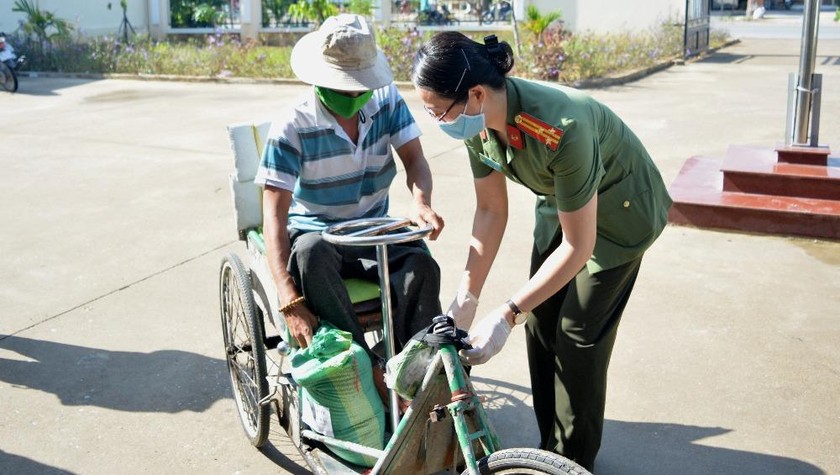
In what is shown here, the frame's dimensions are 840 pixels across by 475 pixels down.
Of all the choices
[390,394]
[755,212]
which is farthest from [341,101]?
[755,212]

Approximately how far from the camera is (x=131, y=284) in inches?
212

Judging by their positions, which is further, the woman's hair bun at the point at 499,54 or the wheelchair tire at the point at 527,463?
the woman's hair bun at the point at 499,54

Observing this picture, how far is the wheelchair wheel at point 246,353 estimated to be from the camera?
3250 mm

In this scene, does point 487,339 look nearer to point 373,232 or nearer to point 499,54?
point 373,232

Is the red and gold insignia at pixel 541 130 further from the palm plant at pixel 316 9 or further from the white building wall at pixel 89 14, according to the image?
the white building wall at pixel 89 14

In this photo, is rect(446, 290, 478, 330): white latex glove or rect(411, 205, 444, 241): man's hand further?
rect(411, 205, 444, 241): man's hand

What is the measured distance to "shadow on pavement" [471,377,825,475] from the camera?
10.8 feet

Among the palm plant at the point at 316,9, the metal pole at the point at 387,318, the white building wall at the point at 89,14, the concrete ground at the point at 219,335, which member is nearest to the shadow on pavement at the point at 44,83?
the white building wall at the point at 89,14

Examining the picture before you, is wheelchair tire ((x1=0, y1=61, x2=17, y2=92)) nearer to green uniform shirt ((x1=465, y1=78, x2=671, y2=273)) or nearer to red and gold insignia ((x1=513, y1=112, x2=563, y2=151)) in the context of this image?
green uniform shirt ((x1=465, y1=78, x2=671, y2=273))

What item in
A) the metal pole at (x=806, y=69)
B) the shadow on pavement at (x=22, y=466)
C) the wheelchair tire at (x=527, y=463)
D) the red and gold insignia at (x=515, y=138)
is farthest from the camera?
the metal pole at (x=806, y=69)

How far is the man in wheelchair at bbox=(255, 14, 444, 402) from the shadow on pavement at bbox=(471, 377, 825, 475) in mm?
881

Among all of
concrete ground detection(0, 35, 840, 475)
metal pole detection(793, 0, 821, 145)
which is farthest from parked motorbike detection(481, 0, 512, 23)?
metal pole detection(793, 0, 821, 145)

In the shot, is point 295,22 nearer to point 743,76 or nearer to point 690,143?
point 743,76

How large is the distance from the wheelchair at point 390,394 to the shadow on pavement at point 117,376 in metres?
0.28
